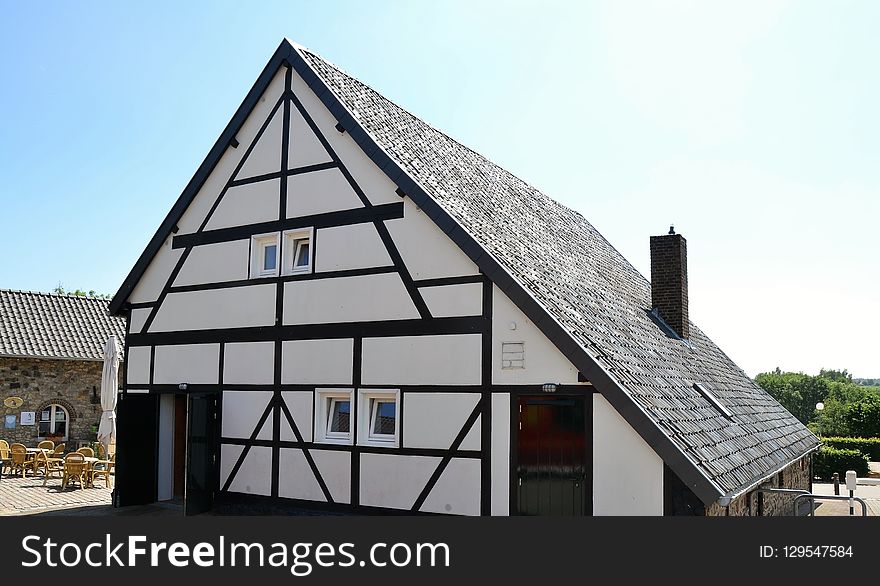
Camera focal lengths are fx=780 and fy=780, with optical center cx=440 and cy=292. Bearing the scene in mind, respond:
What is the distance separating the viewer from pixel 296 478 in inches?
453

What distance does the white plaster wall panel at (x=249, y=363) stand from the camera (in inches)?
478

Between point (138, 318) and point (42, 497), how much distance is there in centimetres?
405

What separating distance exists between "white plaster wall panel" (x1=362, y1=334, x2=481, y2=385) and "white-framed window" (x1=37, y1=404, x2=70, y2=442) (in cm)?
1570

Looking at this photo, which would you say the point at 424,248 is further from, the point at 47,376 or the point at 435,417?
the point at 47,376

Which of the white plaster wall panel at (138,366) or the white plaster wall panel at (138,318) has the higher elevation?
the white plaster wall panel at (138,318)

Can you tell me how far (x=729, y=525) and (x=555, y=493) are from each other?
7.33 ft

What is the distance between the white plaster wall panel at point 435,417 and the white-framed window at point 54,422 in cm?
1638

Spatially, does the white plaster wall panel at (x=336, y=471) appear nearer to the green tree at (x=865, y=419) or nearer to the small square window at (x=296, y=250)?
the small square window at (x=296, y=250)

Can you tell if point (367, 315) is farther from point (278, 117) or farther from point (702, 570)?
point (702, 570)

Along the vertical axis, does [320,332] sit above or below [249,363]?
above

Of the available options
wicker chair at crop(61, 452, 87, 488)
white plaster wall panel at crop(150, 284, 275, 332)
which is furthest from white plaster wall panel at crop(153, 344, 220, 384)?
wicker chair at crop(61, 452, 87, 488)

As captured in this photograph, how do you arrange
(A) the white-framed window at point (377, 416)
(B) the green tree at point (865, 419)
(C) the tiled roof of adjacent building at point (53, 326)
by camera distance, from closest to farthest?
1. (A) the white-framed window at point (377, 416)
2. (C) the tiled roof of adjacent building at point (53, 326)
3. (B) the green tree at point (865, 419)

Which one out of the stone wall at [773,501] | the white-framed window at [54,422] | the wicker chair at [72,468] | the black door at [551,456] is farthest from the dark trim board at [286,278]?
the white-framed window at [54,422]

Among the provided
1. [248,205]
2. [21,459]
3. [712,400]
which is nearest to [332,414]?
[248,205]
